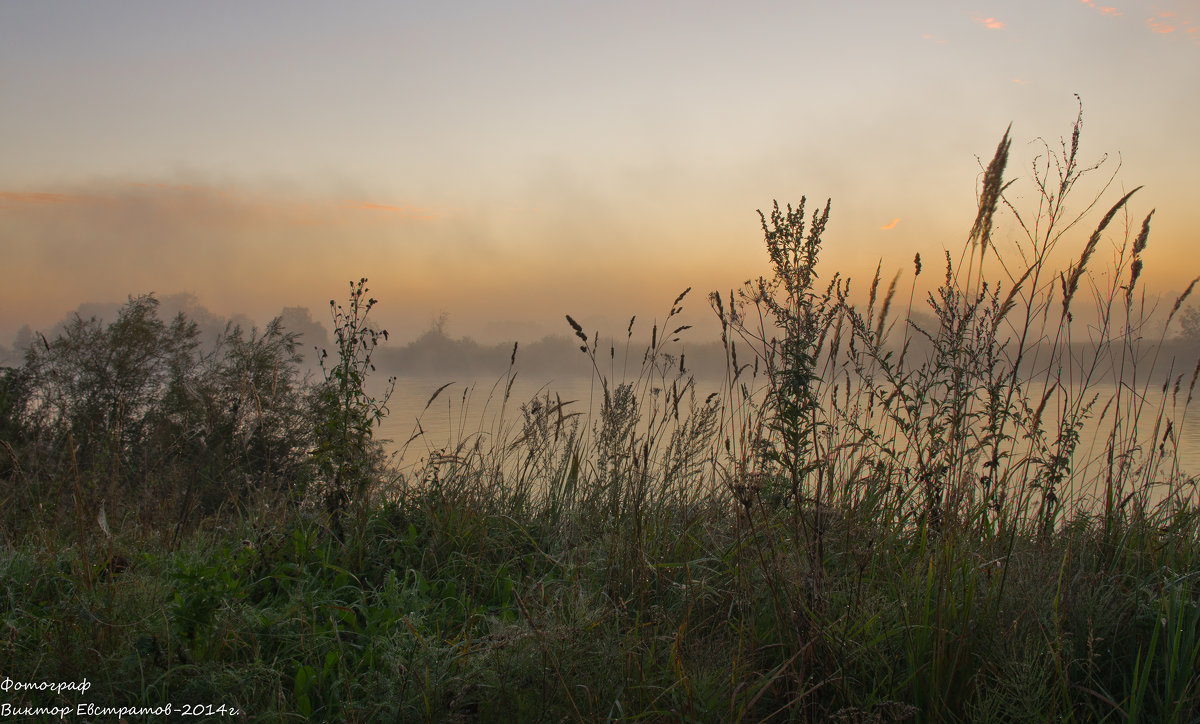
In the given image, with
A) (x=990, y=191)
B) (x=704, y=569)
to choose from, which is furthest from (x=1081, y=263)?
(x=704, y=569)

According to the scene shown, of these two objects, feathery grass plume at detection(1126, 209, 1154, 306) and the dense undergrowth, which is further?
feathery grass plume at detection(1126, 209, 1154, 306)

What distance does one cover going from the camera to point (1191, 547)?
2979 millimetres

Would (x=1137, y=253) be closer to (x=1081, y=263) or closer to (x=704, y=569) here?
(x=1081, y=263)

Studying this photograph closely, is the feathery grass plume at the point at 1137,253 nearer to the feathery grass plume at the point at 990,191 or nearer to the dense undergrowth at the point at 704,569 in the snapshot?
the dense undergrowth at the point at 704,569

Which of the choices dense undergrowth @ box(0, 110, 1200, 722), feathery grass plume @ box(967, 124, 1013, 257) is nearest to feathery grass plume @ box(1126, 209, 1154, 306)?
dense undergrowth @ box(0, 110, 1200, 722)

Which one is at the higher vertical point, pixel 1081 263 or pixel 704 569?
pixel 1081 263

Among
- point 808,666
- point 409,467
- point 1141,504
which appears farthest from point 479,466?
point 1141,504

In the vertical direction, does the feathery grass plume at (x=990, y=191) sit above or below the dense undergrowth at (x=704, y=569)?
above

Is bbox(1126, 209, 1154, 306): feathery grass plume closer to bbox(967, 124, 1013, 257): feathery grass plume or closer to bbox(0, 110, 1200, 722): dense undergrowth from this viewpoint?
bbox(0, 110, 1200, 722): dense undergrowth

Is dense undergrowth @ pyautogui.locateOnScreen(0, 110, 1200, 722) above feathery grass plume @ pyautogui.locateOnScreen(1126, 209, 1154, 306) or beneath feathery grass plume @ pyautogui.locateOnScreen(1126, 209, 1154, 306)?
beneath

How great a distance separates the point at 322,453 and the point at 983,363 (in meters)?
3.11

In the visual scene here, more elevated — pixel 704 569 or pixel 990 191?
pixel 990 191

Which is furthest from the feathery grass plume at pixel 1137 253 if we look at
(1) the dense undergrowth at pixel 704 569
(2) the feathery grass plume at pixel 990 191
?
(2) the feathery grass plume at pixel 990 191

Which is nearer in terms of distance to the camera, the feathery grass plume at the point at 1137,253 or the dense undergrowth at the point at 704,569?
the dense undergrowth at the point at 704,569
